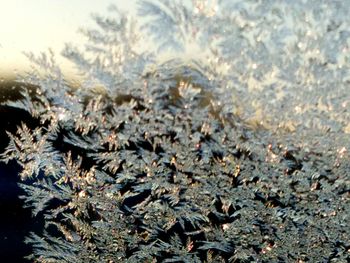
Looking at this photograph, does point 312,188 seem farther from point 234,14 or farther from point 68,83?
point 68,83

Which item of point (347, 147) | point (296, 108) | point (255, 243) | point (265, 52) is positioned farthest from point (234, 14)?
point (255, 243)

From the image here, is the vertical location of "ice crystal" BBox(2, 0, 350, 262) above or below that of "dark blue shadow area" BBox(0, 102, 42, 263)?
above

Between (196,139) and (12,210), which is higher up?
(196,139)

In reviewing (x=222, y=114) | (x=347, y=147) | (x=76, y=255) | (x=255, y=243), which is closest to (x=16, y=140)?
(x=76, y=255)

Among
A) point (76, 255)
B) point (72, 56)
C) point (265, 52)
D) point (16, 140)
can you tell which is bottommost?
point (76, 255)

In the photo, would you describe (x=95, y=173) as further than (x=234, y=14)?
Yes

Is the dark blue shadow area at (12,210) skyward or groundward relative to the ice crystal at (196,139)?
groundward

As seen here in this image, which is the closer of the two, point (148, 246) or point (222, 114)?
point (222, 114)

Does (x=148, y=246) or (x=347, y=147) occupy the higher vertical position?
(x=347, y=147)

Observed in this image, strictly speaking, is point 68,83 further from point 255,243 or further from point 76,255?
point 255,243
